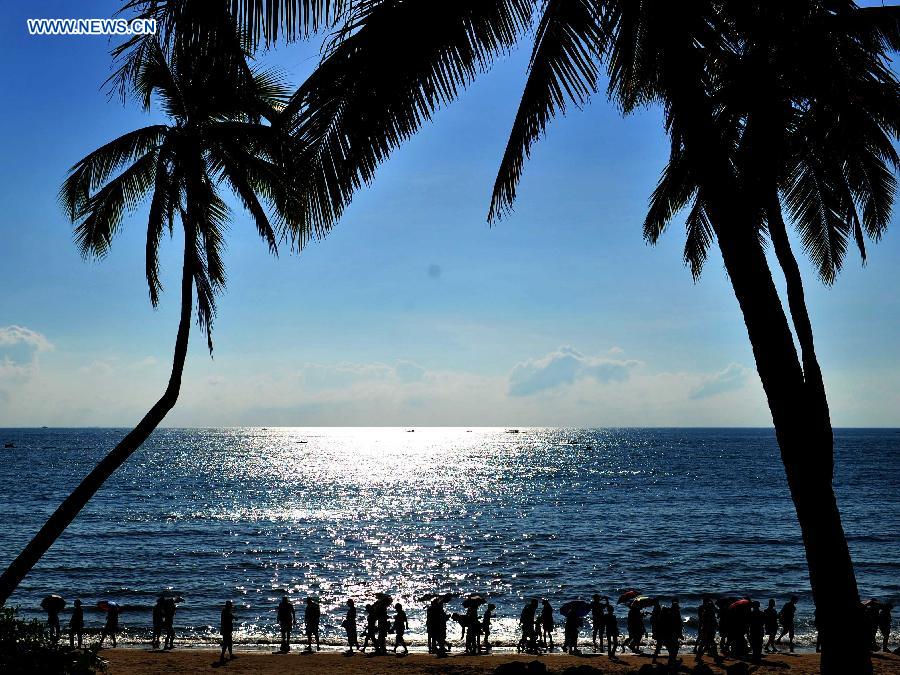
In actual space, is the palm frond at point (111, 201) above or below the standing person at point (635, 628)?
above

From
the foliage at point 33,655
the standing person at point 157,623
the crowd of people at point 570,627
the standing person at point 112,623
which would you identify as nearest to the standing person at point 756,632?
the crowd of people at point 570,627

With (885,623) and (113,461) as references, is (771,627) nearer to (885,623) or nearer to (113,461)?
(885,623)

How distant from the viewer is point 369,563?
45000 mm

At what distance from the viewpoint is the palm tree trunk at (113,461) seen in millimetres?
10477

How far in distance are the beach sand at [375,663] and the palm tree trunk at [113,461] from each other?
35.8 feet

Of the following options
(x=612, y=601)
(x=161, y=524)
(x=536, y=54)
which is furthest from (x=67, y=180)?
(x=161, y=524)

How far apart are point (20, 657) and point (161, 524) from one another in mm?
56715

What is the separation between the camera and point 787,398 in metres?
6.95

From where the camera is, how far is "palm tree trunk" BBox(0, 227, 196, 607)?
34.4 ft

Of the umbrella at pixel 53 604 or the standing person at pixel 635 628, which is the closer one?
the standing person at pixel 635 628

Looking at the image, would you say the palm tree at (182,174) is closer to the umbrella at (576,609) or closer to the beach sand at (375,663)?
the beach sand at (375,663)

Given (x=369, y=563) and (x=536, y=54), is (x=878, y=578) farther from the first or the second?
(x=536, y=54)

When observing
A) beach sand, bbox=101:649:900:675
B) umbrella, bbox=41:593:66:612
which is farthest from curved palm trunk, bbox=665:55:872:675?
umbrella, bbox=41:593:66:612

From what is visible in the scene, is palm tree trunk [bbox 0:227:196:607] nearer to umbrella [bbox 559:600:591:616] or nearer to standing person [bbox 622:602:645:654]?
umbrella [bbox 559:600:591:616]
